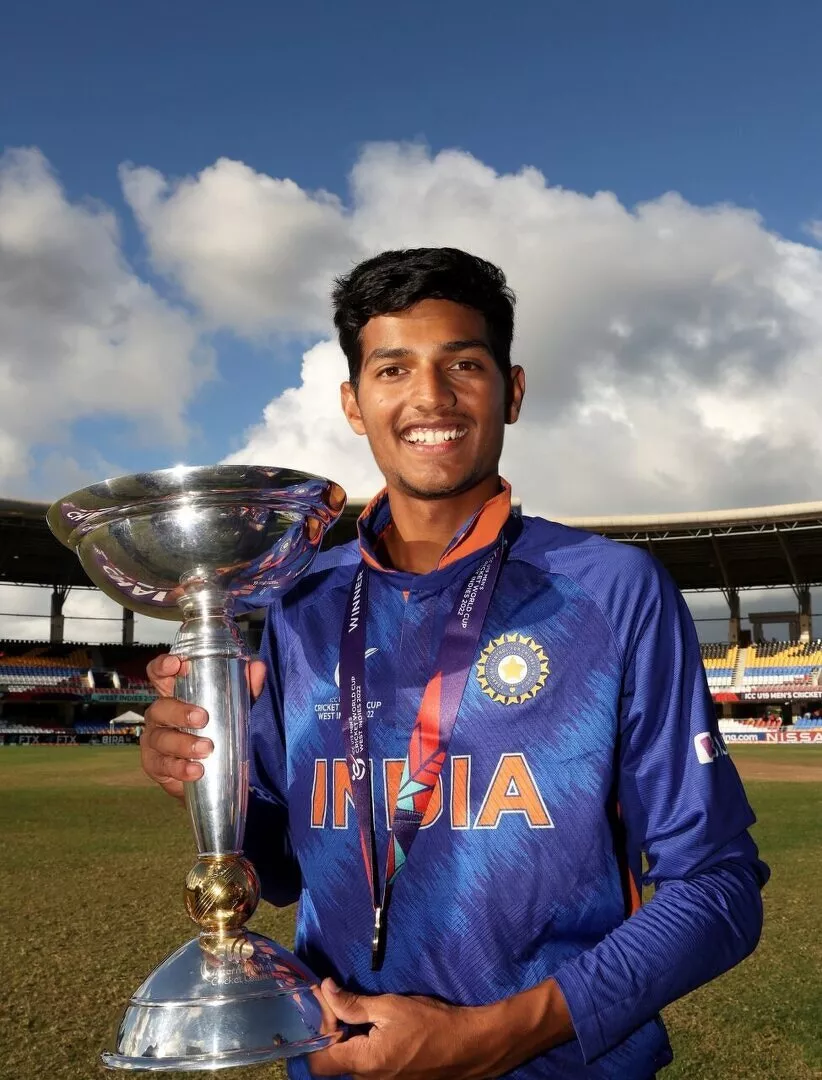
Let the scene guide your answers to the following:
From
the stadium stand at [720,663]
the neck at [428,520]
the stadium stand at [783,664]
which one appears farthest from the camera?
the stadium stand at [720,663]

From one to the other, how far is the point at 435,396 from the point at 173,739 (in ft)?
2.64

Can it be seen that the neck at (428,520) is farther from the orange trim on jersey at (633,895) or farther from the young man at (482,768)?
the orange trim on jersey at (633,895)

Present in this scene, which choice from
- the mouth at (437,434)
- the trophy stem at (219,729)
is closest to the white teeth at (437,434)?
the mouth at (437,434)

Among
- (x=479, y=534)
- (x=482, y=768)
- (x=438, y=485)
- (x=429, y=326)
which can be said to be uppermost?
(x=429, y=326)

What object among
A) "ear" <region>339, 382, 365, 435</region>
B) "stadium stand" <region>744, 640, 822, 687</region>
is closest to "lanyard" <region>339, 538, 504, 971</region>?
"ear" <region>339, 382, 365, 435</region>

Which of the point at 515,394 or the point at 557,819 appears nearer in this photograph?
the point at 557,819

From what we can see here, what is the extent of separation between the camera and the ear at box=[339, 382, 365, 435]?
2.13 meters

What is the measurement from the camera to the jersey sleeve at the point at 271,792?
81.2 inches

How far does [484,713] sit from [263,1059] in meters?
0.67

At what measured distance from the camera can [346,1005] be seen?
143 centimetres

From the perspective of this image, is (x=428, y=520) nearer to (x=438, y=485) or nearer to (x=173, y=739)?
(x=438, y=485)

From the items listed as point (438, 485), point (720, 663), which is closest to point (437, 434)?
point (438, 485)

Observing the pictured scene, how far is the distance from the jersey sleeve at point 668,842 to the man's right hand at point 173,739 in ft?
2.27

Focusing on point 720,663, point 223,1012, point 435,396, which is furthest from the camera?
point 720,663
